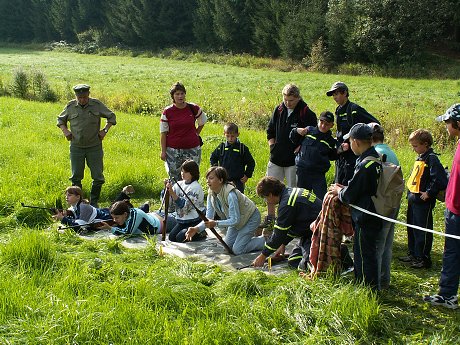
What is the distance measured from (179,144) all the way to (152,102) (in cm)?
1158

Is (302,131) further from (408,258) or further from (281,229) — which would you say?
(408,258)

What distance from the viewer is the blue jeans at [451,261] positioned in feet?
15.6

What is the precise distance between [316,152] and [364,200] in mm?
2071

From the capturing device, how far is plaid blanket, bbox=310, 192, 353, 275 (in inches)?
201

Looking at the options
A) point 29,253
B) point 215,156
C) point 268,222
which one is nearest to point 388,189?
point 268,222

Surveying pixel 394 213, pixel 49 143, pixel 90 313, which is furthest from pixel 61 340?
pixel 49 143

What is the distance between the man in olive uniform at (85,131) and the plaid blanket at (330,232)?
4.74 m

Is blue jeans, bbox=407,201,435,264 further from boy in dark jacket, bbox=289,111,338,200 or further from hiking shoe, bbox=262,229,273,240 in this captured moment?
hiking shoe, bbox=262,229,273,240

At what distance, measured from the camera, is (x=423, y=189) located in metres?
6.01

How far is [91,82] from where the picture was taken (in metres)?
28.2

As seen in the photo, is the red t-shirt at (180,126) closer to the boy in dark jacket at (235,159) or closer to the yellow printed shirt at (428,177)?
the boy in dark jacket at (235,159)

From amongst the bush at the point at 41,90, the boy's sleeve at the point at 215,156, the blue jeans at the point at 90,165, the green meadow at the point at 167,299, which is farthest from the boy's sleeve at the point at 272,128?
the bush at the point at 41,90

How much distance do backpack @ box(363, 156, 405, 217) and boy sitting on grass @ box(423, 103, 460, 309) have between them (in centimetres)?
47

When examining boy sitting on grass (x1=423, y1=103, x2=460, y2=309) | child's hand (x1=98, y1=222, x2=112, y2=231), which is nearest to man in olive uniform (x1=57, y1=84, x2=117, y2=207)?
child's hand (x1=98, y1=222, x2=112, y2=231)
